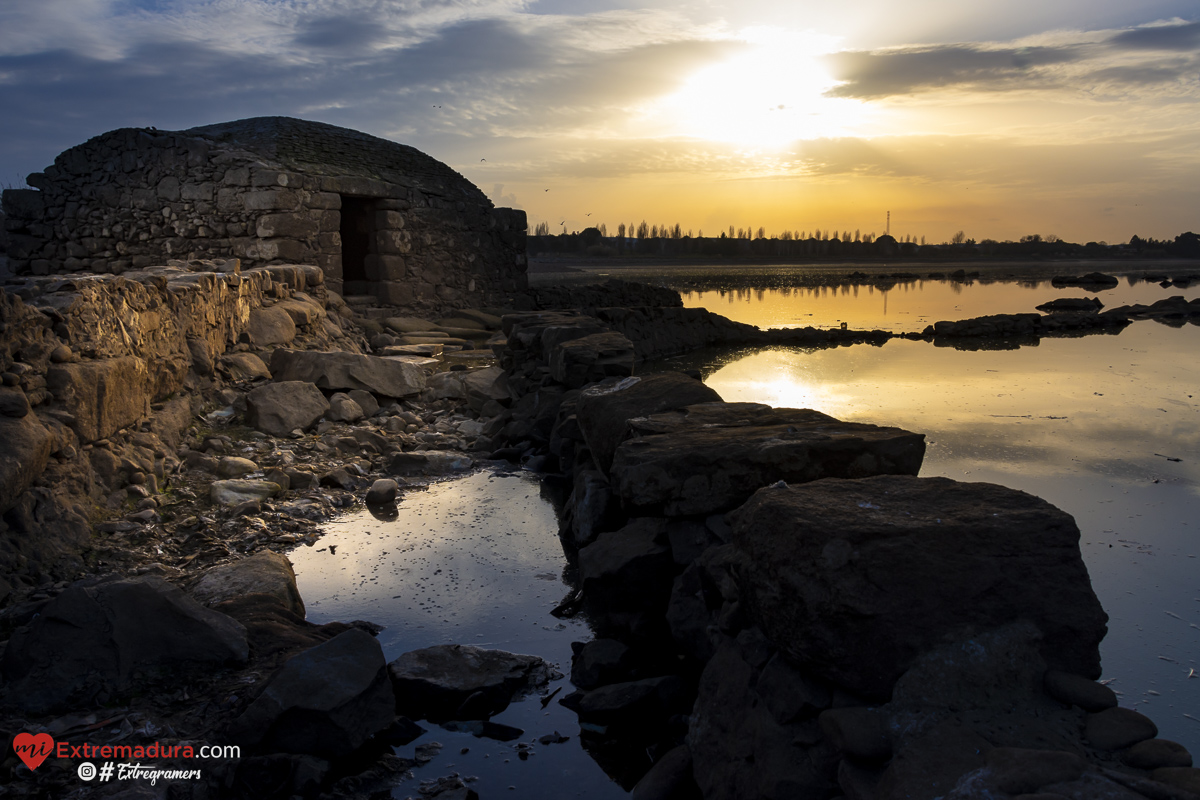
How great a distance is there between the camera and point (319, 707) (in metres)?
2.57

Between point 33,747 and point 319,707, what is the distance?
0.89m

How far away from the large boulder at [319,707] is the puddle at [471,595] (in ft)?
0.64

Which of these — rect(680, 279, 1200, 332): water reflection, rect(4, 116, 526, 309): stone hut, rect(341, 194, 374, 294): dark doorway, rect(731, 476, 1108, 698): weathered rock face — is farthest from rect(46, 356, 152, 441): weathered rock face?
rect(680, 279, 1200, 332): water reflection

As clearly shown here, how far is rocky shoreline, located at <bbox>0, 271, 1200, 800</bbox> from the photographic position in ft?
6.63

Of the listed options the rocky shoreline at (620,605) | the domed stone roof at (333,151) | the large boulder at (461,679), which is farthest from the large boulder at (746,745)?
the domed stone roof at (333,151)

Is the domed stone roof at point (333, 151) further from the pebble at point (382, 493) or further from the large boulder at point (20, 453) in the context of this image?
the large boulder at point (20, 453)

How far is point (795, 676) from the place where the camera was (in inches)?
Result: 88.4

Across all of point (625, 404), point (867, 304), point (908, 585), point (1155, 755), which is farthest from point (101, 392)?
point (867, 304)

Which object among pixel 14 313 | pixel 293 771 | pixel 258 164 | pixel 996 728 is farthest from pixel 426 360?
pixel 996 728

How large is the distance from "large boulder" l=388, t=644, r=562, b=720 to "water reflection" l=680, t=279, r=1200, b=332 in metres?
18.0

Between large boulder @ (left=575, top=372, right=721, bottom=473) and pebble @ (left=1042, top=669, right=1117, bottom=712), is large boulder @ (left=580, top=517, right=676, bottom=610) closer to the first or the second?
large boulder @ (left=575, top=372, right=721, bottom=473)

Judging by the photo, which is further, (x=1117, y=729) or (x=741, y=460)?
(x=741, y=460)

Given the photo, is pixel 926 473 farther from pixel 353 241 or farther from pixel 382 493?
pixel 353 241

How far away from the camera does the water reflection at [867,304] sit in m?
22.1
